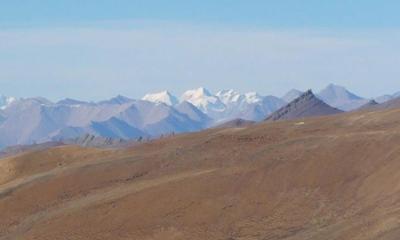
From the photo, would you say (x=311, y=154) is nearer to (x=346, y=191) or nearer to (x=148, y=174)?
(x=346, y=191)

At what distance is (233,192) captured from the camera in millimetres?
68750

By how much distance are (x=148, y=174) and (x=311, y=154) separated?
1651 centimetres

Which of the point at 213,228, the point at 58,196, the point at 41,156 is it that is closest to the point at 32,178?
the point at 58,196

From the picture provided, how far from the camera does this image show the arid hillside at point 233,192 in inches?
2399

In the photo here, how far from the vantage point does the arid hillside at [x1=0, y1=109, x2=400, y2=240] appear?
60938mm

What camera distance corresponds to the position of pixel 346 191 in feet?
216

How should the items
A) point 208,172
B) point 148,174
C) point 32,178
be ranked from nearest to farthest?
1. point 208,172
2. point 148,174
3. point 32,178

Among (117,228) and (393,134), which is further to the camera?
(393,134)

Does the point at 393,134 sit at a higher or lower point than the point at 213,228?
higher

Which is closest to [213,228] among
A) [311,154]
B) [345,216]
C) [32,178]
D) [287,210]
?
[287,210]

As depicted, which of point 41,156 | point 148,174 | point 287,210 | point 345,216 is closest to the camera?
point 345,216

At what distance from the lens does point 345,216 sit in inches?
2346

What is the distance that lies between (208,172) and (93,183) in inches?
486

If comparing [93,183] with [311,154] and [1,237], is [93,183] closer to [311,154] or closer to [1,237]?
[1,237]
